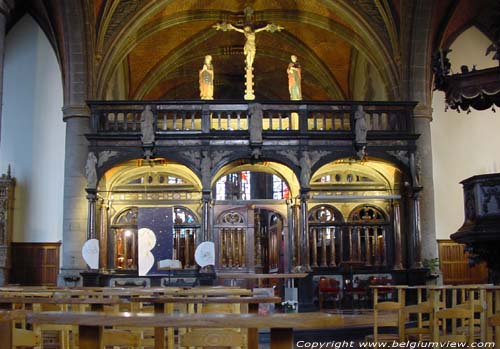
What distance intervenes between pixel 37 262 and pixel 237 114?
21.4 feet

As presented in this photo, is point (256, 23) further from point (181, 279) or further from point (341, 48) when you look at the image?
point (181, 279)

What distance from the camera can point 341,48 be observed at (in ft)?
79.7

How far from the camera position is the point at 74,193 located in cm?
1745

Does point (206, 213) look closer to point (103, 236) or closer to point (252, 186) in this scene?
point (103, 236)

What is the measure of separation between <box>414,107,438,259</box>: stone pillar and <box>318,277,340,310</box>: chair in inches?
96.0

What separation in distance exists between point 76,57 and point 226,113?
4.42 meters

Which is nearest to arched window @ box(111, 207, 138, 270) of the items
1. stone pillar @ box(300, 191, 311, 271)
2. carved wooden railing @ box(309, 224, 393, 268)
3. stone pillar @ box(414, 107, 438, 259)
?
stone pillar @ box(300, 191, 311, 271)

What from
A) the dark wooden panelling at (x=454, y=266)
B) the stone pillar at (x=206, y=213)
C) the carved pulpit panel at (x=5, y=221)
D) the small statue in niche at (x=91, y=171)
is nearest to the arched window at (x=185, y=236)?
the stone pillar at (x=206, y=213)

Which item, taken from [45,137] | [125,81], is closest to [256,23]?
[125,81]

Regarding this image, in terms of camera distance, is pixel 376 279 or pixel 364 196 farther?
pixel 364 196

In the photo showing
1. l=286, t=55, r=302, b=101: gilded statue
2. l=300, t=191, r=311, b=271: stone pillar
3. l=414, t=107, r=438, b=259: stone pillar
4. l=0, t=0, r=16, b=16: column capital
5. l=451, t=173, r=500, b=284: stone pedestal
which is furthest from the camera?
l=286, t=55, r=302, b=101: gilded statue

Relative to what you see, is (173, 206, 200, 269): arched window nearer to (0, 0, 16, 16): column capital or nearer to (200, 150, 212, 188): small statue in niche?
(200, 150, 212, 188): small statue in niche

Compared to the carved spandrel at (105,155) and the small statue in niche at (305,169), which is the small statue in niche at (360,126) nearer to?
the small statue in niche at (305,169)

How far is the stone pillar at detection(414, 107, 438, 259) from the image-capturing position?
1766 cm
